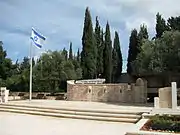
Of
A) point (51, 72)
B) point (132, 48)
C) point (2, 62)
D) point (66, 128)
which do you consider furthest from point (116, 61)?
point (66, 128)

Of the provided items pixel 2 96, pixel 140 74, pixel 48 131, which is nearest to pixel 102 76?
pixel 140 74

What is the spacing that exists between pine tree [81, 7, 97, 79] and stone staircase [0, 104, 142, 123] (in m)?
19.8

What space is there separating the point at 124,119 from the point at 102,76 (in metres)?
28.9

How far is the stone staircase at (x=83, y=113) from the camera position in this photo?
13.1m

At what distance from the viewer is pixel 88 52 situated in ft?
120

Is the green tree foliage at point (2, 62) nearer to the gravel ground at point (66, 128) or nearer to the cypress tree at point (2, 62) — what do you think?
the cypress tree at point (2, 62)

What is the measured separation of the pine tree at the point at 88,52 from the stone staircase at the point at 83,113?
64.9ft

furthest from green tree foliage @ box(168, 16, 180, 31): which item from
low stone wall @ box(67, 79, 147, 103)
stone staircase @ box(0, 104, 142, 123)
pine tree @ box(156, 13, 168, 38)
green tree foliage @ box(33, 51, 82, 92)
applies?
stone staircase @ box(0, 104, 142, 123)

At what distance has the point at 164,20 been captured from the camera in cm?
4022

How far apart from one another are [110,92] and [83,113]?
8.41 m

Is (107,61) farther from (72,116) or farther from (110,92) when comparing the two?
(72,116)

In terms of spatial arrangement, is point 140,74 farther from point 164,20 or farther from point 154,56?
point 164,20

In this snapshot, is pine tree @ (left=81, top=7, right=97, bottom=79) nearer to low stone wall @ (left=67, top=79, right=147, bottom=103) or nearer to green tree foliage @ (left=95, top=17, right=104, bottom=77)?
green tree foliage @ (left=95, top=17, right=104, bottom=77)

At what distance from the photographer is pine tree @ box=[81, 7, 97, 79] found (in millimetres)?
36594
